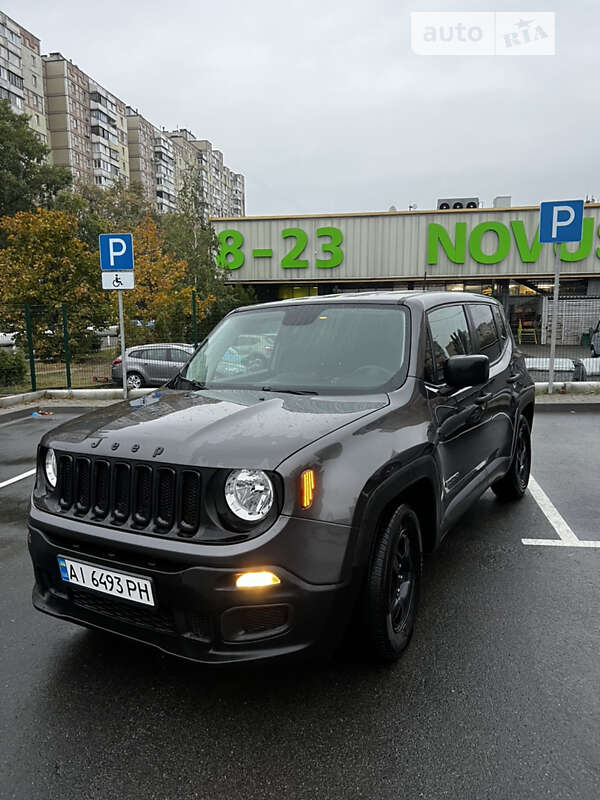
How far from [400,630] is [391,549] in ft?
1.54

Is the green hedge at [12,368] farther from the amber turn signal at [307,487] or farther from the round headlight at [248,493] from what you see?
the amber turn signal at [307,487]

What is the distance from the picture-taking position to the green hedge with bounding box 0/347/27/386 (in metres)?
12.4

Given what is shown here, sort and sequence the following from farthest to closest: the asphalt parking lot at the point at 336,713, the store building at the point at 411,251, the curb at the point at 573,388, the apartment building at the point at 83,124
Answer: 1. the apartment building at the point at 83,124
2. the store building at the point at 411,251
3. the curb at the point at 573,388
4. the asphalt parking lot at the point at 336,713

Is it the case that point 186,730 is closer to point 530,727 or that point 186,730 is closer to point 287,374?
point 530,727

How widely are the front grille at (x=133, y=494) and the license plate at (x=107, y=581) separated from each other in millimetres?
194

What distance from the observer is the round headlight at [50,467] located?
2.72 meters

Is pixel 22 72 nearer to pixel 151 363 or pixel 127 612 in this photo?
pixel 151 363

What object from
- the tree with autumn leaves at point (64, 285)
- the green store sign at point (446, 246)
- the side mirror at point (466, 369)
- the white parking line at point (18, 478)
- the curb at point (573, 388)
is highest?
the green store sign at point (446, 246)

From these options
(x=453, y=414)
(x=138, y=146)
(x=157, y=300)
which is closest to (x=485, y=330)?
(x=453, y=414)

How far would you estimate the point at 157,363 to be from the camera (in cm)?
1423

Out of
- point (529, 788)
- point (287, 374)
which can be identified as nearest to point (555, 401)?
point (287, 374)

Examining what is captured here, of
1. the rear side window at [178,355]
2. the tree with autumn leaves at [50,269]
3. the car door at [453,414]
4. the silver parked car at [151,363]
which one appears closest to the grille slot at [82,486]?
the car door at [453,414]

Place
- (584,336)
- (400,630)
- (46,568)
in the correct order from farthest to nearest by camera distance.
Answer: (584,336), (400,630), (46,568)

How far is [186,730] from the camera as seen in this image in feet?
7.68
